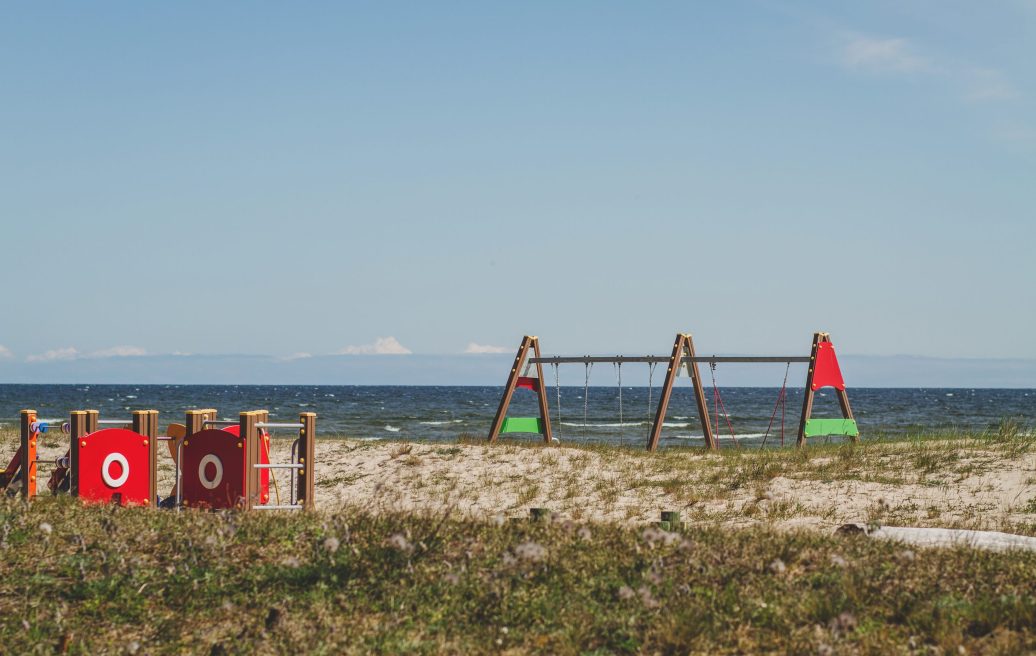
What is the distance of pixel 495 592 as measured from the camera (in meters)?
5.88

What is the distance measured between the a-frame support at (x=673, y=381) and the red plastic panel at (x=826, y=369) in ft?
6.77

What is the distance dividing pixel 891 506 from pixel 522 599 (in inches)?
261

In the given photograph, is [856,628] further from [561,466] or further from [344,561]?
[561,466]

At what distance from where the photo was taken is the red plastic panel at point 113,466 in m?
10.4

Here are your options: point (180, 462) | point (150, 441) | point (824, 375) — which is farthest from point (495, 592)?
point (824, 375)

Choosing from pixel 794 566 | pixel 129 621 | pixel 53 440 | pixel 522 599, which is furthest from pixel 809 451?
pixel 53 440

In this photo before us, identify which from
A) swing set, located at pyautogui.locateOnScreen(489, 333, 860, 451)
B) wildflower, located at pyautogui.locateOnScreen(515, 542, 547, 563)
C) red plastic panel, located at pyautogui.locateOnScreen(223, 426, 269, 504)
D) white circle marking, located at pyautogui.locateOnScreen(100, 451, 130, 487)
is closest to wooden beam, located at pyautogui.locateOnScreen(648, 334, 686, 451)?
swing set, located at pyautogui.locateOnScreen(489, 333, 860, 451)

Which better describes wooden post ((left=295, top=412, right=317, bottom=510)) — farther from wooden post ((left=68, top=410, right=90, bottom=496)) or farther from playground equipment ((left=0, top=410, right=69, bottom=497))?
playground equipment ((left=0, top=410, right=69, bottom=497))

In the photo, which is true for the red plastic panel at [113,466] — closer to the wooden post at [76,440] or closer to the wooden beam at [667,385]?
the wooden post at [76,440]

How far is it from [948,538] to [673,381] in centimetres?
1067

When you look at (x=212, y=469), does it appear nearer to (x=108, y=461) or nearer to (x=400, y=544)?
(x=108, y=461)

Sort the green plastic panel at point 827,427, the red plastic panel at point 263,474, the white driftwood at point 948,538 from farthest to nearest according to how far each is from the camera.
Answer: the green plastic panel at point 827,427 → the red plastic panel at point 263,474 → the white driftwood at point 948,538

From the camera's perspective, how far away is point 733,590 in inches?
231

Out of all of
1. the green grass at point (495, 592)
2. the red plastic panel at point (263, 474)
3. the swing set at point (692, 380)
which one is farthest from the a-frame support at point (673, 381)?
the green grass at point (495, 592)
